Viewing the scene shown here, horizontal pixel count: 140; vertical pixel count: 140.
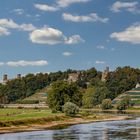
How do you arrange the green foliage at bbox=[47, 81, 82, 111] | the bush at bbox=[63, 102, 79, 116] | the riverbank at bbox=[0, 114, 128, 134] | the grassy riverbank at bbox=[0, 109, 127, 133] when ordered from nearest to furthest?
the riverbank at bbox=[0, 114, 128, 134]
the grassy riverbank at bbox=[0, 109, 127, 133]
the bush at bbox=[63, 102, 79, 116]
the green foliage at bbox=[47, 81, 82, 111]

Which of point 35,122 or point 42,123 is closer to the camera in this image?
point 35,122

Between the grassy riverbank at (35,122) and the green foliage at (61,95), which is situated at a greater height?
the green foliage at (61,95)

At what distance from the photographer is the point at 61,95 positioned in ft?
531

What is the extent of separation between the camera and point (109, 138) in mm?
84312

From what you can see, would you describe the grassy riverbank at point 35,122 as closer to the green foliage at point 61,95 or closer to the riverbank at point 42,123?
the riverbank at point 42,123

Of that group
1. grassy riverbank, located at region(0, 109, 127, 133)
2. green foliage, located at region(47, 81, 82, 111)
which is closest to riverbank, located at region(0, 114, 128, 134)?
grassy riverbank, located at region(0, 109, 127, 133)

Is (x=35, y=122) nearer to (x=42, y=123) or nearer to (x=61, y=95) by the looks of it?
(x=42, y=123)

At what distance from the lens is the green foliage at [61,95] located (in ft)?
522

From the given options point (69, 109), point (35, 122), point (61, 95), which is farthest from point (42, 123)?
point (61, 95)

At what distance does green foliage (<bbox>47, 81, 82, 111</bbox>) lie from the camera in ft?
522

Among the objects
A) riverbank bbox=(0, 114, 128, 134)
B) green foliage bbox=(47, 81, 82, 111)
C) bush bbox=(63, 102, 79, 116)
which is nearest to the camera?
riverbank bbox=(0, 114, 128, 134)

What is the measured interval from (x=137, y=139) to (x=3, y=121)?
36.7m

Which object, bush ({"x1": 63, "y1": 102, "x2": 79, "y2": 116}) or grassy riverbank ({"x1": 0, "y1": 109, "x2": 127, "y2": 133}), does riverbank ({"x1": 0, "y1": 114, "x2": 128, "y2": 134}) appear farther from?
bush ({"x1": 63, "y1": 102, "x2": 79, "y2": 116})

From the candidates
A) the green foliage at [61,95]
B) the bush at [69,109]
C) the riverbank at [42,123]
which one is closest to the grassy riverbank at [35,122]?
the riverbank at [42,123]
